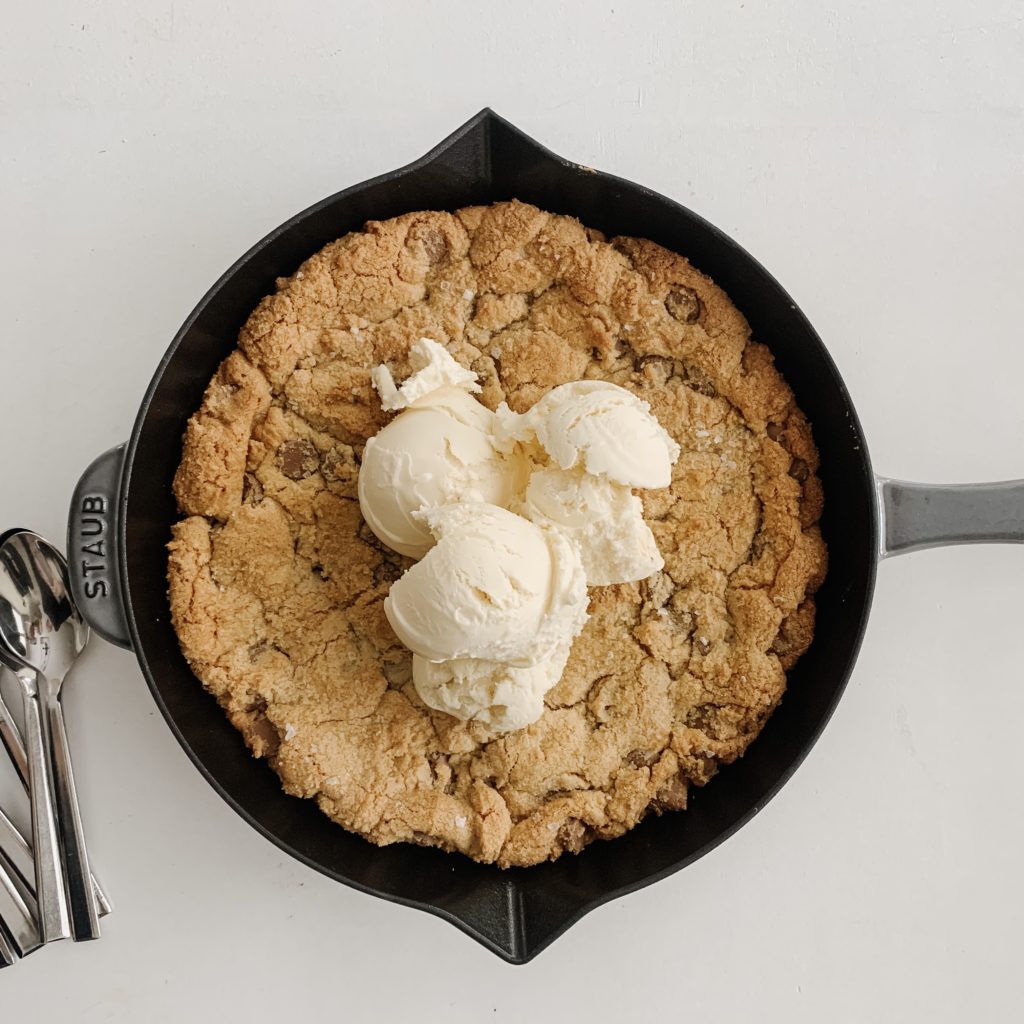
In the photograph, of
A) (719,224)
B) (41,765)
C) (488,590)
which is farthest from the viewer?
(719,224)

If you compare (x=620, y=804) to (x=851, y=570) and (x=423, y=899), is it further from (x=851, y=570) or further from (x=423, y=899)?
(x=851, y=570)

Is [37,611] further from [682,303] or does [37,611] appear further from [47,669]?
[682,303]

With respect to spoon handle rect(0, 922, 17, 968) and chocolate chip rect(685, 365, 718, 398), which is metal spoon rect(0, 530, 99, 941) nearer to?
spoon handle rect(0, 922, 17, 968)

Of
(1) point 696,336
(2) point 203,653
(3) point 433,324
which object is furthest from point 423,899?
(1) point 696,336

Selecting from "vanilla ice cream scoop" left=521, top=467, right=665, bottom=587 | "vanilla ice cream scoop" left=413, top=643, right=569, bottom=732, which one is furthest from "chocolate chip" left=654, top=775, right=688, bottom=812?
"vanilla ice cream scoop" left=521, top=467, right=665, bottom=587

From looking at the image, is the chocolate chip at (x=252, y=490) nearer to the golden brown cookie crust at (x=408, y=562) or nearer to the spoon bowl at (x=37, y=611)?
the golden brown cookie crust at (x=408, y=562)

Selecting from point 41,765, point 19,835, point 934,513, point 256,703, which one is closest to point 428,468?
point 256,703
